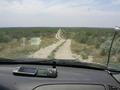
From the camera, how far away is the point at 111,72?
3.54 meters

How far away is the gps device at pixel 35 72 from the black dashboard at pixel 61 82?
4 cm

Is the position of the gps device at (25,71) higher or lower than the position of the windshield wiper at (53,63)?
higher

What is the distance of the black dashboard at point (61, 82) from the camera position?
10.1 feet

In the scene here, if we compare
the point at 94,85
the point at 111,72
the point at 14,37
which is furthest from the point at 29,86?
the point at 14,37

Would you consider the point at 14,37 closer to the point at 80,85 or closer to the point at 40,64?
the point at 40,64

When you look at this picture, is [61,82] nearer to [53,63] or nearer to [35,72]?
[35,72]

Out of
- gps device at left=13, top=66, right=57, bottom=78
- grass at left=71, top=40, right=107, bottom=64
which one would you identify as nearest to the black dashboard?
gps device at left=13, top=66, right=57, bottom=78

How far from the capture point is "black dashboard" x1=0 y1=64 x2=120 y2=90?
309 centimetres

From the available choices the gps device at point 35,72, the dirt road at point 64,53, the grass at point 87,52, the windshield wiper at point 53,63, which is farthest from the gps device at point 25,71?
the dirt road at point 64,53

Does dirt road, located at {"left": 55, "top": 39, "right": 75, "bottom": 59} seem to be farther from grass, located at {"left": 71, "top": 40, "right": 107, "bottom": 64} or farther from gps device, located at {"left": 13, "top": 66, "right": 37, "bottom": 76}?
gps device, located at {"left": 13, "top": 66, "right": 37, "bottom": 76}

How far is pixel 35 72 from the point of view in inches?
128

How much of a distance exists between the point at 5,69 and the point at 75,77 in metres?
0.68

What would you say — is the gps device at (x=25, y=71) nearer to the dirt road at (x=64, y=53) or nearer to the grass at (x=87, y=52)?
the grass at (x=87, y=52)

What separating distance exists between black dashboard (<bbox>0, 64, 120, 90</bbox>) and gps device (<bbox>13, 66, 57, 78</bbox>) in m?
0.04
